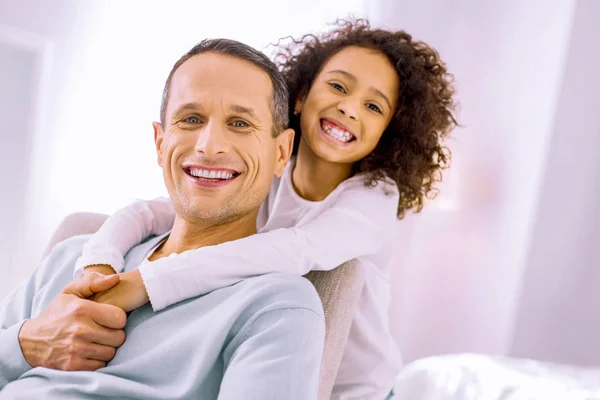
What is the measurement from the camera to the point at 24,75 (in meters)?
A: 2.79

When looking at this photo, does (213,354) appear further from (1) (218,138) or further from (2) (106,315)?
(1) (218,138)

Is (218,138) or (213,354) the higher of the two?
(218,138)

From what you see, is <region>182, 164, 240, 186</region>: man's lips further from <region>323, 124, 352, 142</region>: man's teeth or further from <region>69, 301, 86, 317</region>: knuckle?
<region>323, 124, 352, 142</region>: man's teeth

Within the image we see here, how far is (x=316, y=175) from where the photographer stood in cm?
185

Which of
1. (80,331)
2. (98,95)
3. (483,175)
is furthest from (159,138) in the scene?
(483,175)

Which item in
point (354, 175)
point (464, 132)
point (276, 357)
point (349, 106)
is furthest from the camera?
point (464, 132)

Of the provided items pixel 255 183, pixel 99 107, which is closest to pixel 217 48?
pixel 255 183

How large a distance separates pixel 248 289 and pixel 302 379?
0.67 feet

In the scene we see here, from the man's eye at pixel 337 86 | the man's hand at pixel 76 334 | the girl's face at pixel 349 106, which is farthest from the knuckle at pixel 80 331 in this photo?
the man's eye at pixel 337 86

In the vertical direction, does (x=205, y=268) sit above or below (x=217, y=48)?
below

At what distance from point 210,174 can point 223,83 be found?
0.59 feet

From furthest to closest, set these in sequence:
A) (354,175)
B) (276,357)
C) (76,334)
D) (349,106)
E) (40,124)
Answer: (40,124) < (354,175) < (349,106) < (76,334) < (276,357)

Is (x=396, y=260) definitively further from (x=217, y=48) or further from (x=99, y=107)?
(x=217, y=48)

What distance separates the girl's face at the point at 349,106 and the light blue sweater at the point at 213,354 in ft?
2.08
